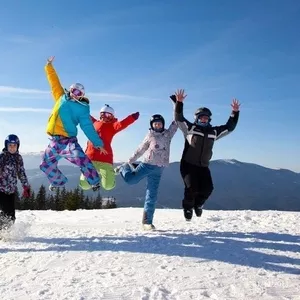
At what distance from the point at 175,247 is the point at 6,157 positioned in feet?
15.0

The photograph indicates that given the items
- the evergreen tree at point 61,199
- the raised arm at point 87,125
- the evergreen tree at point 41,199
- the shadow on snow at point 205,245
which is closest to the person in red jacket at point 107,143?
the raised arm at point 87,125

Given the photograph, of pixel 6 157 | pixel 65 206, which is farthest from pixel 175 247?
pixel 65 206

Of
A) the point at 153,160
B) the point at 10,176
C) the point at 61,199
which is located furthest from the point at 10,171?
the point at 61,199

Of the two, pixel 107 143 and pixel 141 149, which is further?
pixel 107 143

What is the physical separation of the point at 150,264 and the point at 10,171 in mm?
4614

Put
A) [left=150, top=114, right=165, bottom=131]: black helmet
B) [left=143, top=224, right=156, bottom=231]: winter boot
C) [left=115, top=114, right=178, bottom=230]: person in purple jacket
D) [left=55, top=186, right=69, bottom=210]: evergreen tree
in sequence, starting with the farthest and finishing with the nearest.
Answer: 1. [left=55, top=186, right=69, bottom=210]: evergreen tree
2. [left=150, top=114, right=165, bottom=131]: black helmet
3. [left=115, top=114, right=178, bottom=230]: person in purple jacket
4. [left=143, top=224, right=156, bottom=231]: winter boot

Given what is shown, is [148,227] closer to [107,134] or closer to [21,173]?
[107,134]

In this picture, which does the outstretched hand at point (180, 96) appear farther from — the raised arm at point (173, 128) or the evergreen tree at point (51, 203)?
the evergreen tree at point (51, 203)

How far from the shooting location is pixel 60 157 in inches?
357

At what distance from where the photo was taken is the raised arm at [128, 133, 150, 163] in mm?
9688

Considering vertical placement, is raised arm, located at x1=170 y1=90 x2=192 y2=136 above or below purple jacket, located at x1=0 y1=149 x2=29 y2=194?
above

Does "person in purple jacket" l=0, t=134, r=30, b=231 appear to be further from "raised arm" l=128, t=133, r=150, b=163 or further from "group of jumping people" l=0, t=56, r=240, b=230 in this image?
"raised arm" l=128, t=133, r=150, b=163

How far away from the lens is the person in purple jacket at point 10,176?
8.70 metres

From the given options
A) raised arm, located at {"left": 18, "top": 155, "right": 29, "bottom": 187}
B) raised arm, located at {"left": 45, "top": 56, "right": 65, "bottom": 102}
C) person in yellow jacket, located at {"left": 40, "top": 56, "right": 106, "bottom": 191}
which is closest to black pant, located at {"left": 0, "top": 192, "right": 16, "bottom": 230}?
raised arm, located at {"left": 18, "top": 155, "right": 29, "bottom": 187}
